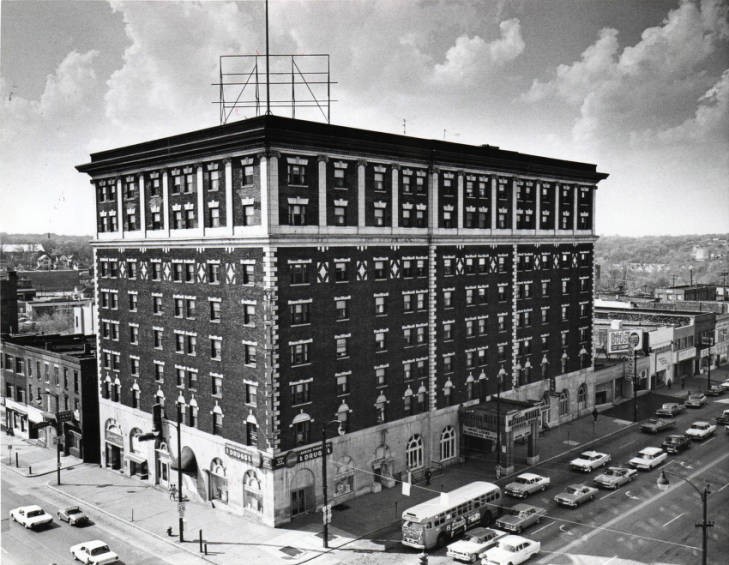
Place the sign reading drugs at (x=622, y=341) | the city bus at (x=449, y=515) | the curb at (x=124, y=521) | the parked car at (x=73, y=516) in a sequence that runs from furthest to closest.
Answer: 1. the sign reading drugs at (x=622, y=341)
2. the parked car at (x=73, y=516)
3. the curb at (x=124, y=521)
4. the city bus at (x=449, y=515)

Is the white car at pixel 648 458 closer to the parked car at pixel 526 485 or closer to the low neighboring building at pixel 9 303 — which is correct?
the parked car at pixel 526 485

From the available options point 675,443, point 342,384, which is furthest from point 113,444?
point 675,443

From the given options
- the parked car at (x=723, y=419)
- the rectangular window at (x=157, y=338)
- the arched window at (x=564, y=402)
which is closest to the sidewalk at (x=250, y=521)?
the arched window at (x=564, y=402)

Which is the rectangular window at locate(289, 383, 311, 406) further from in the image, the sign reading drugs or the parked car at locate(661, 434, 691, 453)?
the sign reading drugs

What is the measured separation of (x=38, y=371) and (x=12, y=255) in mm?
100494

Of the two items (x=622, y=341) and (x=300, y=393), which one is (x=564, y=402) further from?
(x=300, y=393)

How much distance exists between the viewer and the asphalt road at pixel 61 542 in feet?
128

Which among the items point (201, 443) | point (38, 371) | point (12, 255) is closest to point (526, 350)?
point (201, 443)

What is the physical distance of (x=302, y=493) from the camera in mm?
44406

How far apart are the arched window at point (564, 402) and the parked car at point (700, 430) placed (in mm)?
11470

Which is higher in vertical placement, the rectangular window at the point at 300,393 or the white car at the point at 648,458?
the rectangular window at the point at 300,393

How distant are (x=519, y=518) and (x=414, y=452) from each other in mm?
12590

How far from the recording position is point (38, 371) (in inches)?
2554

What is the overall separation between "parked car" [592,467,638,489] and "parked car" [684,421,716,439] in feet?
44.4
